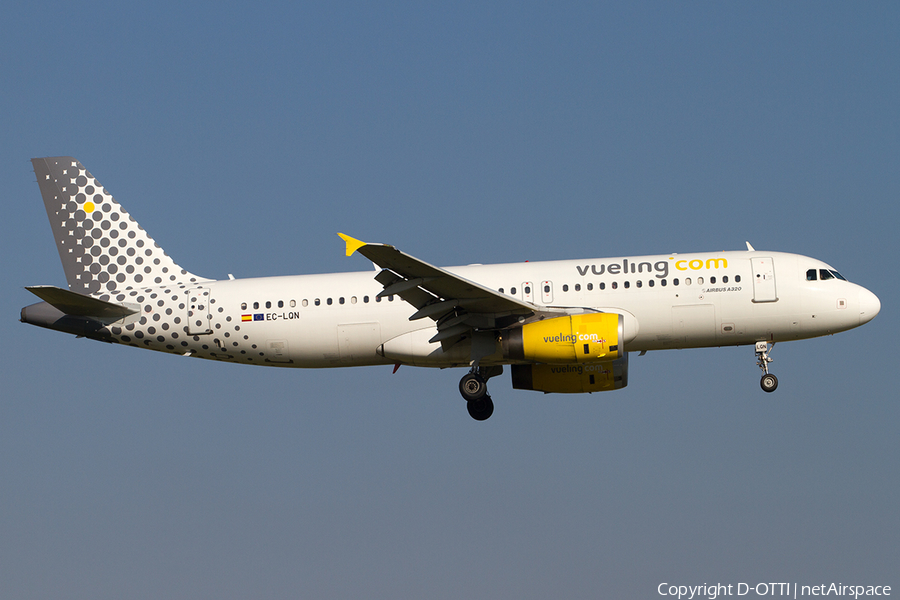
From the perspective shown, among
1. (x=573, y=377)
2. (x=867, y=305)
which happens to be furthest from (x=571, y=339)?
(x=867, y=305)

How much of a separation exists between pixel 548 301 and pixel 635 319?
8.24 ft

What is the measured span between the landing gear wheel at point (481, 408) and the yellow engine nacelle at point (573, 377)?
3.81 ft

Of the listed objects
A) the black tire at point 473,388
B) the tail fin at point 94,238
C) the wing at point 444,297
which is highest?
the tail fin at point 94,238

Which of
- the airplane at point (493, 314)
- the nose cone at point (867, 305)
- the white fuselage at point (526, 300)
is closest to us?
the airplane at point (493, 314)

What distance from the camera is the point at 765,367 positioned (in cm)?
3197

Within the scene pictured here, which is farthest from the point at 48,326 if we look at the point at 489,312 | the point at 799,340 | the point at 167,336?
the point at 799,340

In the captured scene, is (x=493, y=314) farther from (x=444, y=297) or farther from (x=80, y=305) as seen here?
(x=80, y=305)

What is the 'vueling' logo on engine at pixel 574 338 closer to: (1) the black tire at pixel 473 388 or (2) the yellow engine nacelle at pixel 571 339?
(2) the yellow engine nacelle at pixel 571 339

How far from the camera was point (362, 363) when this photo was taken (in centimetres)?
3244

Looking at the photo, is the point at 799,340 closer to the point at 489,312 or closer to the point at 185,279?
the point at 489,312

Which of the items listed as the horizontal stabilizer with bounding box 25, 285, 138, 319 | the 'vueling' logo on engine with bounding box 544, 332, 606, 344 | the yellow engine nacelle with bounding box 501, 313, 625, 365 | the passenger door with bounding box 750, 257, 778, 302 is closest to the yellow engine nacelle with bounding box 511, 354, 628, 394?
the yellow engine nacelle with bounding box 501, 313, 625, 365

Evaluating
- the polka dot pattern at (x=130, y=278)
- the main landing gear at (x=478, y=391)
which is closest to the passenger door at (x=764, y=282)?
the main landing gear at (x=478, y=391)

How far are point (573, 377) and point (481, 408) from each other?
3032 mm

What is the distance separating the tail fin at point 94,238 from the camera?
34.2 metres
